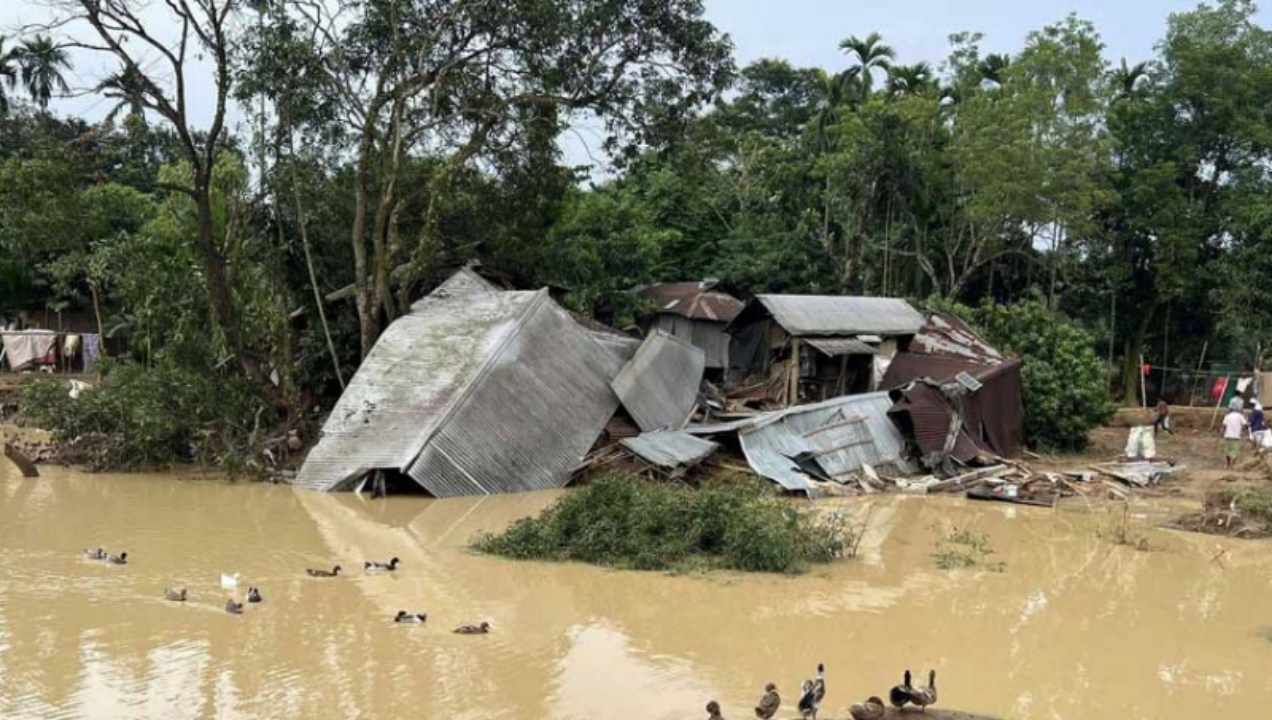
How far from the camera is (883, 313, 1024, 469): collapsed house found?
17469mm

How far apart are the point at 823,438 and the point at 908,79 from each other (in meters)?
18.7

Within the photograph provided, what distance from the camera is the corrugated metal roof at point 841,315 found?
21.1 meters

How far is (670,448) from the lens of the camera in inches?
605

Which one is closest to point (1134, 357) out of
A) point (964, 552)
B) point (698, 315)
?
point (698, 315)

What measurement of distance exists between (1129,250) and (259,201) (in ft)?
75.3

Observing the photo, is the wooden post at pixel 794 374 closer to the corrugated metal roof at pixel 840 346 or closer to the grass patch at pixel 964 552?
the corrugated metal roof at pixel 840 346

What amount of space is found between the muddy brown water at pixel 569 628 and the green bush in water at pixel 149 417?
3035 millimetres

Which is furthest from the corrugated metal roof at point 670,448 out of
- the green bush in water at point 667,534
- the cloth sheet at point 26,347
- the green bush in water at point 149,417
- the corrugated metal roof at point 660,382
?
the cloth sheet at point 26,347

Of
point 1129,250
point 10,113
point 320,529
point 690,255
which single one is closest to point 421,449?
point 320,529

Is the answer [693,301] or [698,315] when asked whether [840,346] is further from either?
[693,301]

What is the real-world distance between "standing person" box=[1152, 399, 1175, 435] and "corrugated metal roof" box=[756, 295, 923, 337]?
5.57 m

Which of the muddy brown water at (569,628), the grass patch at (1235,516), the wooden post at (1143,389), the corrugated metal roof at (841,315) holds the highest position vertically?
the corrugated metal roof at (841,315)

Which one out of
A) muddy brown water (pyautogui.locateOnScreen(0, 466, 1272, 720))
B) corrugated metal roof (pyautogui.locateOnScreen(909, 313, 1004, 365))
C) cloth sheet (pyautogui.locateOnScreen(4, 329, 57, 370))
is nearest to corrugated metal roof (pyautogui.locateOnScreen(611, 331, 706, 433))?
muddy brown water (pyautogui.locateOnScreen(0, 466, 1272, 720))

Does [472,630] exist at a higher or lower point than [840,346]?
lower
